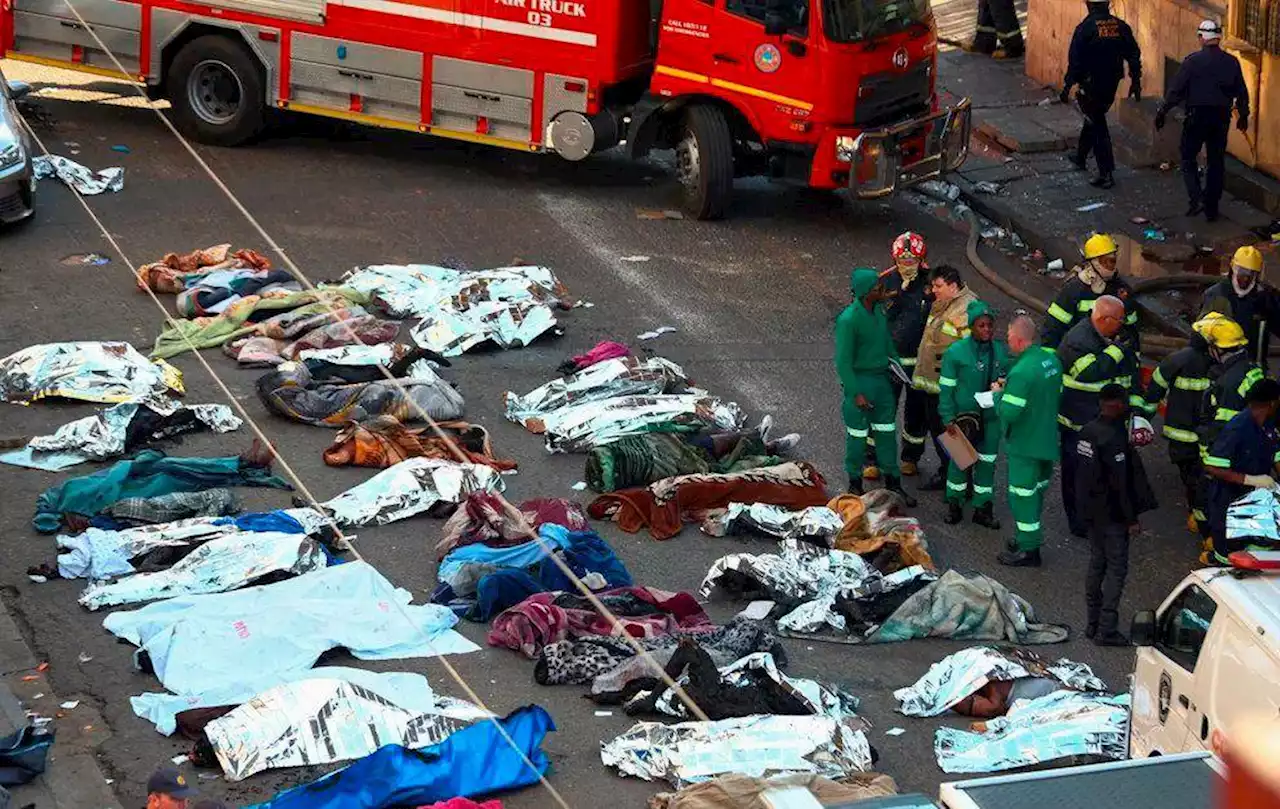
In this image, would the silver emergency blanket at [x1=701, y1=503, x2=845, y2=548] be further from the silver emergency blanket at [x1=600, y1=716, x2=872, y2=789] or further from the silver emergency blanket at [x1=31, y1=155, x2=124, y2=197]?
the silver emergency blanket at [x1=31, y1=155, x2=124, y2=197]

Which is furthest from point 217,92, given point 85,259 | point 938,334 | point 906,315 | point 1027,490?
point 1027,490

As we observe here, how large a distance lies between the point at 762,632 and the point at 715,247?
7.60m

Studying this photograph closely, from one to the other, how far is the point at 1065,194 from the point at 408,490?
30.5 ft

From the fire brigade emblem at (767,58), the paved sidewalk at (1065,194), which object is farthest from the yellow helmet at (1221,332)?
the fire brigade emblem at (767,58)

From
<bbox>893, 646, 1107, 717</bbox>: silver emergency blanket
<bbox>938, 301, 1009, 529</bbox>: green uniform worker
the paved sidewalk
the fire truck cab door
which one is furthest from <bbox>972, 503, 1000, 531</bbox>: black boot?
the fire truck cab door

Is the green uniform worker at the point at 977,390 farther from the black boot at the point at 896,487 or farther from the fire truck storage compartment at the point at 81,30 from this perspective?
the fire truck storage compartment at the point at 81,30

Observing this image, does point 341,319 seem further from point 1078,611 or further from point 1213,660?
point 1213,660

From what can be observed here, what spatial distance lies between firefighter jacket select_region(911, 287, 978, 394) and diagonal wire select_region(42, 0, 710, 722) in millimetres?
2814

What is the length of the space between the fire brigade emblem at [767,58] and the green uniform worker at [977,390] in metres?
5.67

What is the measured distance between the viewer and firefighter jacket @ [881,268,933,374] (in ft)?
41.6

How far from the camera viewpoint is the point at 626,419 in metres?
12.8

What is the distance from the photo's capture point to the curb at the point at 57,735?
327 inches

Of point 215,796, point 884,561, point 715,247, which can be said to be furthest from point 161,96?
point 215,796

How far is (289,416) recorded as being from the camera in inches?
511
